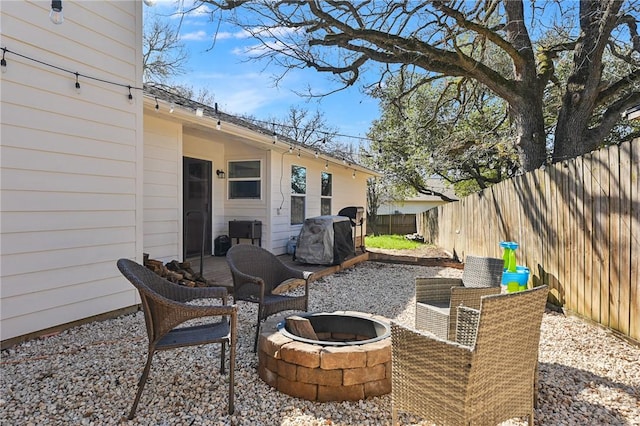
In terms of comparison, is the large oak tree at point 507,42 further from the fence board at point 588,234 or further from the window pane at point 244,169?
the window pane at point 244,169

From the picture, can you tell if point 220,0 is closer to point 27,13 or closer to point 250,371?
point 27,13

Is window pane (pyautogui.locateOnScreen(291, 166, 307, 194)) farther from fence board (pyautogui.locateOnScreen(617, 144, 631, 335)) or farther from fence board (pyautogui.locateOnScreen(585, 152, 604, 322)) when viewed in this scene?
fence board (pyautogui.locateOnScreen(617, 144, 631, 335))

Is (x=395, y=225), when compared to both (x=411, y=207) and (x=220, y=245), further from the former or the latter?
(x=220, y=245)

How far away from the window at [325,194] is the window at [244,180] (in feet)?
9.39

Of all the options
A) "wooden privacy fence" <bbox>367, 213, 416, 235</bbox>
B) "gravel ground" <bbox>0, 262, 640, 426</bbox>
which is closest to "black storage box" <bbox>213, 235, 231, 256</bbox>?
→ "gravel ground" <bbox>0, 262, 640, 426</bbox>

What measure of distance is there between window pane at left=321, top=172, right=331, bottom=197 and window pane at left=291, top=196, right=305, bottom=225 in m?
1.49

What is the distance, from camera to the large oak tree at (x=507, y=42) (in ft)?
18.2

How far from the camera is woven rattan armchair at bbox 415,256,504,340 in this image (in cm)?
318

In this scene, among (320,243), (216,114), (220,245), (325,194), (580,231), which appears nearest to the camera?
(580,231)

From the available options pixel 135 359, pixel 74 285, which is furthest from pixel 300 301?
pixel 74 285

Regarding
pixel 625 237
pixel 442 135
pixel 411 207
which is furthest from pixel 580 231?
pixel 411 207

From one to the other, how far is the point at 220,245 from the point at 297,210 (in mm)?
2062

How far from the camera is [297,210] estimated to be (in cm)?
903

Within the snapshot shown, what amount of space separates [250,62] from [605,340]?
240 inches
